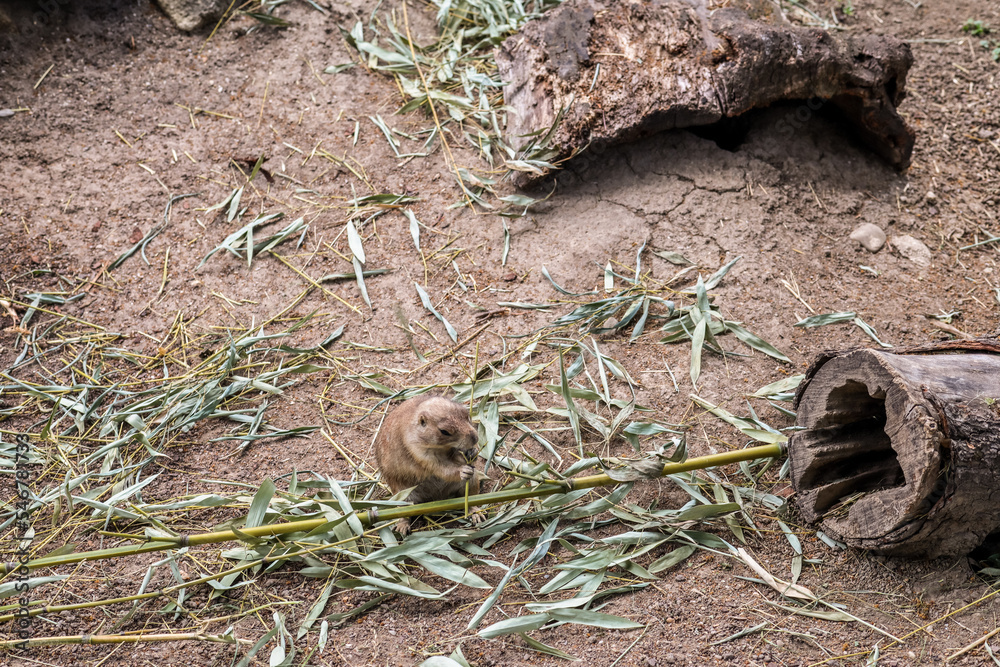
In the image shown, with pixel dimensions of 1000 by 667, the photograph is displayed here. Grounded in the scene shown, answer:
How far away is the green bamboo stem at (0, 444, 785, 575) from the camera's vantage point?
3.48m

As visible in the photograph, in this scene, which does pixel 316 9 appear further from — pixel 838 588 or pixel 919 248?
pixel 838 588

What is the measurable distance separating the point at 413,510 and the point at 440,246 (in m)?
2.26

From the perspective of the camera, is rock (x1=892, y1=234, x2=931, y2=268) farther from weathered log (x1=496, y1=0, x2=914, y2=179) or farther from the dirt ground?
weathered log (x1=496, y1=0, x2=914, y2=179)

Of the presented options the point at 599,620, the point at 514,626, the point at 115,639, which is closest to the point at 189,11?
the point at 115,639

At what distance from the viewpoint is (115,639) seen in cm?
334

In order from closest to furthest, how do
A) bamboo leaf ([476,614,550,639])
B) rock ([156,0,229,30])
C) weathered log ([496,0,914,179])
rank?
bamboo leaf ([476,614,550,639])
weathered log ([496,0,914,179])
rock ([156,0,229,30])

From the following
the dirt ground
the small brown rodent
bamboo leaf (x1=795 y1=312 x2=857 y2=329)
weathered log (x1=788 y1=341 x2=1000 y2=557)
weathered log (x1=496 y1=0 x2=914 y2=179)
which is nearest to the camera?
weathered log (x1=788 y1=341 x2=1000 y2=557)

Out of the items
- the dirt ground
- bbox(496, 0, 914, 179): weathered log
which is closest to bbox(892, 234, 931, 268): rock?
the dirt ground

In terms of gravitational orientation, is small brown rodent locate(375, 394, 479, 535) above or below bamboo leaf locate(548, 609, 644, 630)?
above

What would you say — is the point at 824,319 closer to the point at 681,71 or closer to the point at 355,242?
the point at 681,71

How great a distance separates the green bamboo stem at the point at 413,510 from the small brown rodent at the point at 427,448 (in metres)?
A: 0.12

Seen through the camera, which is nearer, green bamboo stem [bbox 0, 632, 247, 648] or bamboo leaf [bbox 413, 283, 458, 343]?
green bamboo stem [bbox 0, 632, 247, 648]

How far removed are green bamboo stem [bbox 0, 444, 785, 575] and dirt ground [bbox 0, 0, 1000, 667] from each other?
0.86 feet

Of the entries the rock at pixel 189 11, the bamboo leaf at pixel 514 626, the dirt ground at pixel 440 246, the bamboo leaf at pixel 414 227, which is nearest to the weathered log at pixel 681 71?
the dirt ground at pixel 440 246
